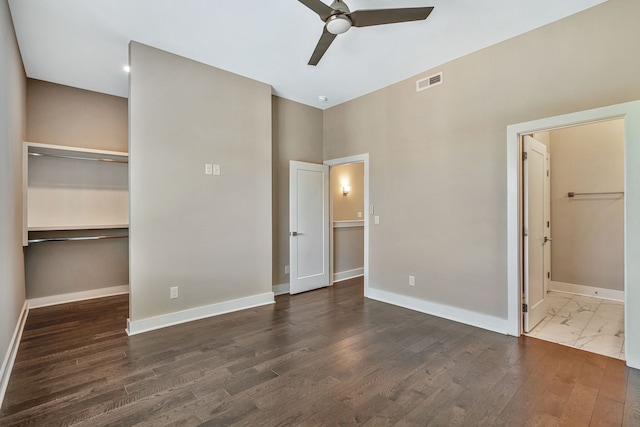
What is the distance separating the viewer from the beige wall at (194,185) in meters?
3.26

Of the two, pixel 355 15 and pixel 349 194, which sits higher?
pixel 355 15

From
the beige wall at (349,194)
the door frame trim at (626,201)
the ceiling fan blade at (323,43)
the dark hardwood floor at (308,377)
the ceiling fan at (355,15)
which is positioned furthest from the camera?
the beige wall at (349,194)

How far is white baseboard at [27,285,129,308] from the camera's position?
407 centimetres

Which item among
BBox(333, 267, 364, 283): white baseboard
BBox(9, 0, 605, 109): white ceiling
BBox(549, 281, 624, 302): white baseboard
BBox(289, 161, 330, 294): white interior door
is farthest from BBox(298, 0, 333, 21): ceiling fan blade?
BBox(549, 281, 624, 302): white baseboard

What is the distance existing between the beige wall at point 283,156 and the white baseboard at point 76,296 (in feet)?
8.06

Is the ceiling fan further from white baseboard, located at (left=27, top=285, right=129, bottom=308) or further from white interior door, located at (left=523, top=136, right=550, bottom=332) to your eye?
white baseboard, located at (left=27, top=285, right=129, bottom=308)

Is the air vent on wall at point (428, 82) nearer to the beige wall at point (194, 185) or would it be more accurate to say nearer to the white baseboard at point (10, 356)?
the beige wall at point (194, 185)

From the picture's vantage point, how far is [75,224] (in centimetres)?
434

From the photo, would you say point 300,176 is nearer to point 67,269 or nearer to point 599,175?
point 67,269

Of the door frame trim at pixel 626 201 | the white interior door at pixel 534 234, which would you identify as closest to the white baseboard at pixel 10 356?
the door frame trim at pixel 626 201

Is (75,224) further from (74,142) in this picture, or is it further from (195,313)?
(195,313)

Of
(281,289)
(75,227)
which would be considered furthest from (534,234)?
(75,227)

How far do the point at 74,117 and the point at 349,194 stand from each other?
15.2 feet

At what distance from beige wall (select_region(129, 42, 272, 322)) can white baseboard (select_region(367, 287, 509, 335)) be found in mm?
1681
